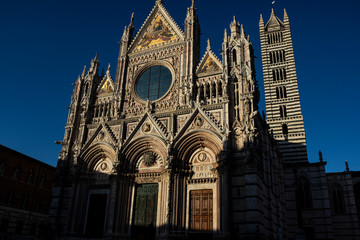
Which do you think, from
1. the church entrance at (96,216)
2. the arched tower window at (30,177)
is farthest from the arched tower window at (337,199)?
the arched tower window at (30,177)

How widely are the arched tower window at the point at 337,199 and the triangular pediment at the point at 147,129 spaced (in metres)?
22.9

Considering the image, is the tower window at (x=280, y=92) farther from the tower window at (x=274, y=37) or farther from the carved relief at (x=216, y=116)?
the carved relief at (x=216, y=116)

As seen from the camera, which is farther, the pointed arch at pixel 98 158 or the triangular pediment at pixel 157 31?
the triangular pediment at pixel 157 31

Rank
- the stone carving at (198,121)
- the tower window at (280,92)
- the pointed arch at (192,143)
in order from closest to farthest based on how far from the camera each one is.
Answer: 1. the pointed arch at (192,143)
2. the stone carving at (198,121)
3. the tower window at (280,92)

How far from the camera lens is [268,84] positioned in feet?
129

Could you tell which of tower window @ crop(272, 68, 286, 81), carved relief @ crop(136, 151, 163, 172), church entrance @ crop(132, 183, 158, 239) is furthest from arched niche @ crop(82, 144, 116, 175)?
tower window @ crop(272, 68, 286, 81)

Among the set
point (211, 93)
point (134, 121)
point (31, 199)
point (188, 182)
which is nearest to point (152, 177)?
point (188, 182)

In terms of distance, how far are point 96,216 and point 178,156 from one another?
8.31 m

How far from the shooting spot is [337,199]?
114 feet

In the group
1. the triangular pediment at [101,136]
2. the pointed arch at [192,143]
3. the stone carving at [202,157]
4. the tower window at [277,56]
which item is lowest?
the stone carving at [202,157]

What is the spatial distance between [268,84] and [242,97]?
1817 centimetres

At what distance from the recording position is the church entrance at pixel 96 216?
2377 cm

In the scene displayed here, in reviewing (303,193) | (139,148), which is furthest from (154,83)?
(303,193)

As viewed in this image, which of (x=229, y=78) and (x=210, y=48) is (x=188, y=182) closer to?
(x=229, y=78)
